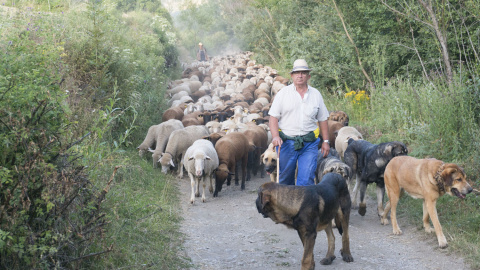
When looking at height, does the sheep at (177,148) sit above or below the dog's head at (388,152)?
below

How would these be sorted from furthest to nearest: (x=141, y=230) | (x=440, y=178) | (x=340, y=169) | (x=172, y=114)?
(x=172, y=114) → (x=340, y=169) → (x=141, y=230) → (x=440, y=178)

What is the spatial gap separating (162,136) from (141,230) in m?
7.07

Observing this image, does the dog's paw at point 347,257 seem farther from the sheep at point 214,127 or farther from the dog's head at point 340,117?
the sheep at point 214,127

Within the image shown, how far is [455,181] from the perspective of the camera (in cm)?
649

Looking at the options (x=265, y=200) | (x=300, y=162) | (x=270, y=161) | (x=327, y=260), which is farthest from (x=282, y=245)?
(x=270, y=161)

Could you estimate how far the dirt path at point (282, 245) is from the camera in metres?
6.52

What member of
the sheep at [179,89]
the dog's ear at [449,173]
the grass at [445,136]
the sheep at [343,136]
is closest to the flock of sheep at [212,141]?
the sheep at [343,136]

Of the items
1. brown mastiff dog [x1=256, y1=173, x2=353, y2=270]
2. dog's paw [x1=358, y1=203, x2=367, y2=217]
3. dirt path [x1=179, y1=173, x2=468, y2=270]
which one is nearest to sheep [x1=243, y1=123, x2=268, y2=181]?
dirt path [x1=179, y1=173, x2=468, y2=270]

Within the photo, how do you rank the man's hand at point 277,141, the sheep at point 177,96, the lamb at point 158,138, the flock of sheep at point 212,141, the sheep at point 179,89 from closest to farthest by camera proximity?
the man's hand at point 277,141 < the flock of sheep at point 212,141 < the lamb at point 158,138 < the sheep at point 177,96 < the sheep at point 179,89

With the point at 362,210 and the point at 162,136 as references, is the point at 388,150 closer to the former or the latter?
the point at 362,210

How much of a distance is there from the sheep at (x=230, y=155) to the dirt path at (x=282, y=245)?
70.8 inches

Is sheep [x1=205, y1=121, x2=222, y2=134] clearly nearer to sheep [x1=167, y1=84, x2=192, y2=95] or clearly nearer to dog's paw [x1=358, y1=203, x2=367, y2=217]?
dog's paw [x1=358, y1=203, x2=367, y2=217]

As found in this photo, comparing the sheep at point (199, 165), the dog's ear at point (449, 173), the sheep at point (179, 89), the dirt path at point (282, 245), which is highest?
the sheep at point (179, 89)

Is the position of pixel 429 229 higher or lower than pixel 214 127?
lower
